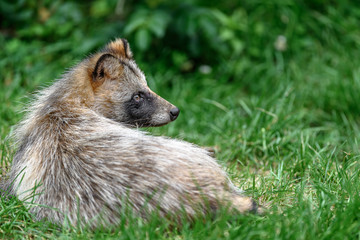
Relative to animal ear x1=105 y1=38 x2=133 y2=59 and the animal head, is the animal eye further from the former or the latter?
animal ear x1=105 y1=38 x2=133 y2=59

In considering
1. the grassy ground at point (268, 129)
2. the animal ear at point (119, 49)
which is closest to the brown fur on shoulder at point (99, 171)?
the grassy ground at point (268, 129)

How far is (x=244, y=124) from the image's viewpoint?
5902 mm

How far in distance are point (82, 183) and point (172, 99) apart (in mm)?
3685

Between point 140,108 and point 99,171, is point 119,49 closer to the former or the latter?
point 140,108

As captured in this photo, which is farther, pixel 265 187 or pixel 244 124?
pixel 244 124

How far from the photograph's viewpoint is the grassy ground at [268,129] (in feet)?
11.1

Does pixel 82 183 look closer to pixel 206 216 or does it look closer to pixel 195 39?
pixel 206 216

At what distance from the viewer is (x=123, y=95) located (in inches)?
187

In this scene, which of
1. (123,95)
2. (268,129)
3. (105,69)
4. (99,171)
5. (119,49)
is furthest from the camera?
(268,129)

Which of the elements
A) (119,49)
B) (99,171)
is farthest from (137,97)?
(99,171)

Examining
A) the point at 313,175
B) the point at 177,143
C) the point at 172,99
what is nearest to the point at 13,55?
the point at 172,99

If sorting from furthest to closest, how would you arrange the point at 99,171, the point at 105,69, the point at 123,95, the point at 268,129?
the point at 268,129, the point at 123,95, the point at 105,69, the point at 99,171

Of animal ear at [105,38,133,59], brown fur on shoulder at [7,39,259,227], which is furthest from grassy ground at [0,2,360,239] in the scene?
animal ear at [105,38,133,59]

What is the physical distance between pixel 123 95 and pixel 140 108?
0.72ft
